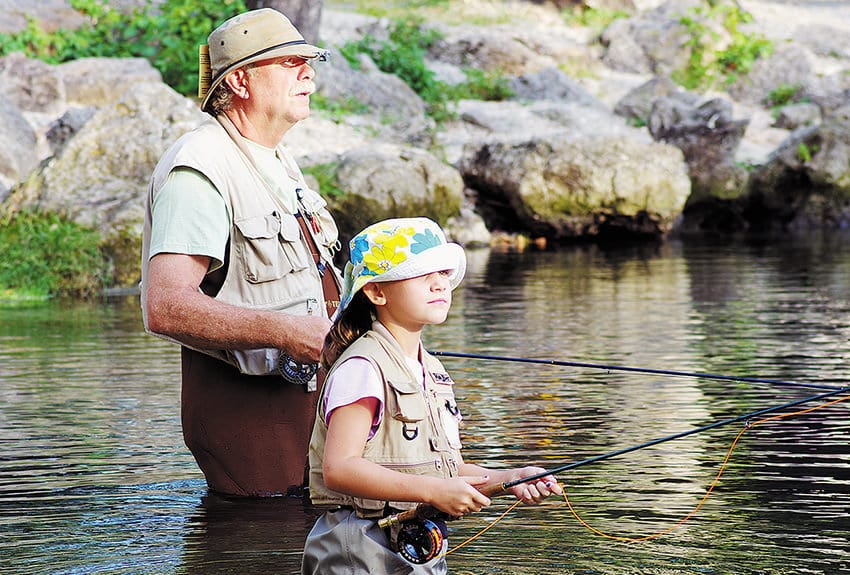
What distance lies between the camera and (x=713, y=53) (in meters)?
31.6

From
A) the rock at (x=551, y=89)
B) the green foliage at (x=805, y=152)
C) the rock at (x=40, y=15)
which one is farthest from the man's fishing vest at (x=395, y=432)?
the rock at (x=551, y=89)

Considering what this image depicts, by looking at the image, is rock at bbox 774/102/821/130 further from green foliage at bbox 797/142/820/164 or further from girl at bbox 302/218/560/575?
girl at bbox 302/218/560/575

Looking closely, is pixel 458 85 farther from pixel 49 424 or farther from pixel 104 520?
pixel 104 520

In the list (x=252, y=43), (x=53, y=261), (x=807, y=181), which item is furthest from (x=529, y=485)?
(x=807, y=181)

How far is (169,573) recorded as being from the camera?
4.40m

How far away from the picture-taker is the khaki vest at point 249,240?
14.7 feet

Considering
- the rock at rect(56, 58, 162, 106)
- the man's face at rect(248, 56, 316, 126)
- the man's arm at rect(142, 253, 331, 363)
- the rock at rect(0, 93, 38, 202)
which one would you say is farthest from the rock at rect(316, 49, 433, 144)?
the man's arm at rect(142, 253, 331, 363)

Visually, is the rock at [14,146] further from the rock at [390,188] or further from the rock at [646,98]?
the rock at [646,98]

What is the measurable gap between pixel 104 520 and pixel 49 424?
6.56 feet

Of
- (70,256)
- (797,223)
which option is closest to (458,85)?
(797,223)

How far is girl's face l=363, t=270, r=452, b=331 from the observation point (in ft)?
11.1

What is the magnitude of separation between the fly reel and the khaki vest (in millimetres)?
1277

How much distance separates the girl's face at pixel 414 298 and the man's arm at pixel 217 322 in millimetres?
746

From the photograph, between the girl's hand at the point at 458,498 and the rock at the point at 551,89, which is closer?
the girl's hand at the point at 458,498
